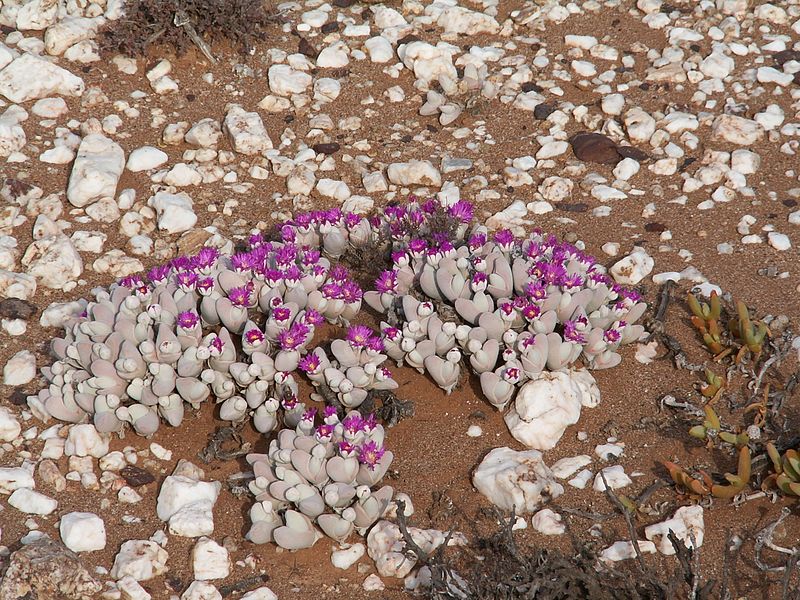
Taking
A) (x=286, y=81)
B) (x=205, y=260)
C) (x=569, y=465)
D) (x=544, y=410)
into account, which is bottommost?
(x=569, y=465)

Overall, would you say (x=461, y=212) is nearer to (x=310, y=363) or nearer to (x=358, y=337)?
(x=358, y=337)

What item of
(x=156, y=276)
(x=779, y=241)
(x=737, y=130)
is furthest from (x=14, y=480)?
(x=737, y=130)

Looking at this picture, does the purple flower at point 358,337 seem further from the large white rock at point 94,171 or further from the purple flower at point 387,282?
the large white rock at point 94,171

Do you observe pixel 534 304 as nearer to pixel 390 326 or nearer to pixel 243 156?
pixel 390 326

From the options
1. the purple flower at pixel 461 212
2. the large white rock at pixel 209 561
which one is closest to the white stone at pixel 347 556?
the large white rock at pixel 209 561

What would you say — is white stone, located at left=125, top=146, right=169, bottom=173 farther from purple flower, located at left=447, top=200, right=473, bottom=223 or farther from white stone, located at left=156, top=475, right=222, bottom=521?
white stone, located at left=156, top=475, right=222, bottom=521

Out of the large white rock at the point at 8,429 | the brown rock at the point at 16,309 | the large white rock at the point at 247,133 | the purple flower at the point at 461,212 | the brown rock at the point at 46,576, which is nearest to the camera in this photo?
the brown rock at the point at 46,576

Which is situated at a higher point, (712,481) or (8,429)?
(712,481)
